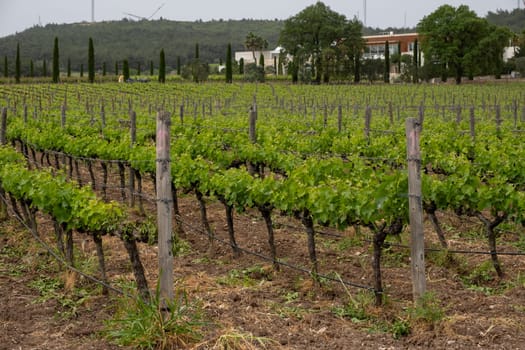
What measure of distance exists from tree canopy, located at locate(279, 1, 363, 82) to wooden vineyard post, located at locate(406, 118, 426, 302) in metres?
74.9

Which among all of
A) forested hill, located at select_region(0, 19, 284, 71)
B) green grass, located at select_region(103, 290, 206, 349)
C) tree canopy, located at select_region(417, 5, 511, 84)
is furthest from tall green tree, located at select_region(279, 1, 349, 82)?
green grass, located at select_region(103, 290, 206, 349)

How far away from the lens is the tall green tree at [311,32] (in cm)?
8250

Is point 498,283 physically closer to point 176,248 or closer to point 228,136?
point 176,248

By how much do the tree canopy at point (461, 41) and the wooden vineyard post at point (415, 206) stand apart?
225 feet

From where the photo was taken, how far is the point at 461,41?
246ft

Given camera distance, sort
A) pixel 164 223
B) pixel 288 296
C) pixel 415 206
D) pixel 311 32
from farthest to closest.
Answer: pixel 311 32 < pixel 288 296 < pixel 415 206 < pixel 164 223

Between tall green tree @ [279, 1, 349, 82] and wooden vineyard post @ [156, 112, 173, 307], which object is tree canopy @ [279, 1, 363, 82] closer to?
tall green tree @ [279, 1, 349, 82]

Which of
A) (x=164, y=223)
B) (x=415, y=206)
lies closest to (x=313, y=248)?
(x=415, y=206)

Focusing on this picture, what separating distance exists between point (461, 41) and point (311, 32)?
58.3 feet

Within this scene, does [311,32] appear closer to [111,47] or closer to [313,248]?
[313,248]

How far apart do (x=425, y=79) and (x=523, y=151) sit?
236 ft

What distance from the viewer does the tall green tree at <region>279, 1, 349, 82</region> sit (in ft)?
271

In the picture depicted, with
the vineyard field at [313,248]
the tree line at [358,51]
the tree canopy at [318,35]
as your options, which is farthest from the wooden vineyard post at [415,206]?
the tree canopy at [318,35]

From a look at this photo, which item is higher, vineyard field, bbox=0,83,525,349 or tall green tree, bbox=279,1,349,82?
tall green tree, bbox=279,1,349,82
